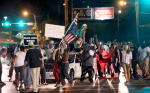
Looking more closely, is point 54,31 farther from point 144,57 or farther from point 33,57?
point 144,57

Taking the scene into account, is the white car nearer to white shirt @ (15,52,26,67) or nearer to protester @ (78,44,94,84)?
protester @ (78,44,94,84)

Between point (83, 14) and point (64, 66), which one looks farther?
point (83, 14)

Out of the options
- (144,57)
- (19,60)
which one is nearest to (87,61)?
(19,60)

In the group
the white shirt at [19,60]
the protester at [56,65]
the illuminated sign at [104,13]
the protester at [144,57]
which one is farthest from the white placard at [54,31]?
the illuminated sign at [104,13]

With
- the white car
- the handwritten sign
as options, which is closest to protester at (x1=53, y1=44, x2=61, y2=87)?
the white car

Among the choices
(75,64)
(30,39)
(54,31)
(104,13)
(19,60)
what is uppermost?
(104,13)

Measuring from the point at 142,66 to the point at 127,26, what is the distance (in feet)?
133

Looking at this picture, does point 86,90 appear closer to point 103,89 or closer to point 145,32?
point 103,89

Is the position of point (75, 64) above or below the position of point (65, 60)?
below

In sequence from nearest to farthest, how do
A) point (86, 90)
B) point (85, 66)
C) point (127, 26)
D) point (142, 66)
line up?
point (86, 90), point (85, 66), point (142, 66), point (127, 26)

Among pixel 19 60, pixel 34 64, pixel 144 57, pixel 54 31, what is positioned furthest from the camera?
pixel 144 57

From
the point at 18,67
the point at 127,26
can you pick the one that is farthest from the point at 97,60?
the point at 127,26

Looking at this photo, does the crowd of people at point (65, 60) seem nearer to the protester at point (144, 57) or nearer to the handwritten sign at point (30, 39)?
the protester at point (144, 57)

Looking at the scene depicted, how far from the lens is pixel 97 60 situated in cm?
1620
